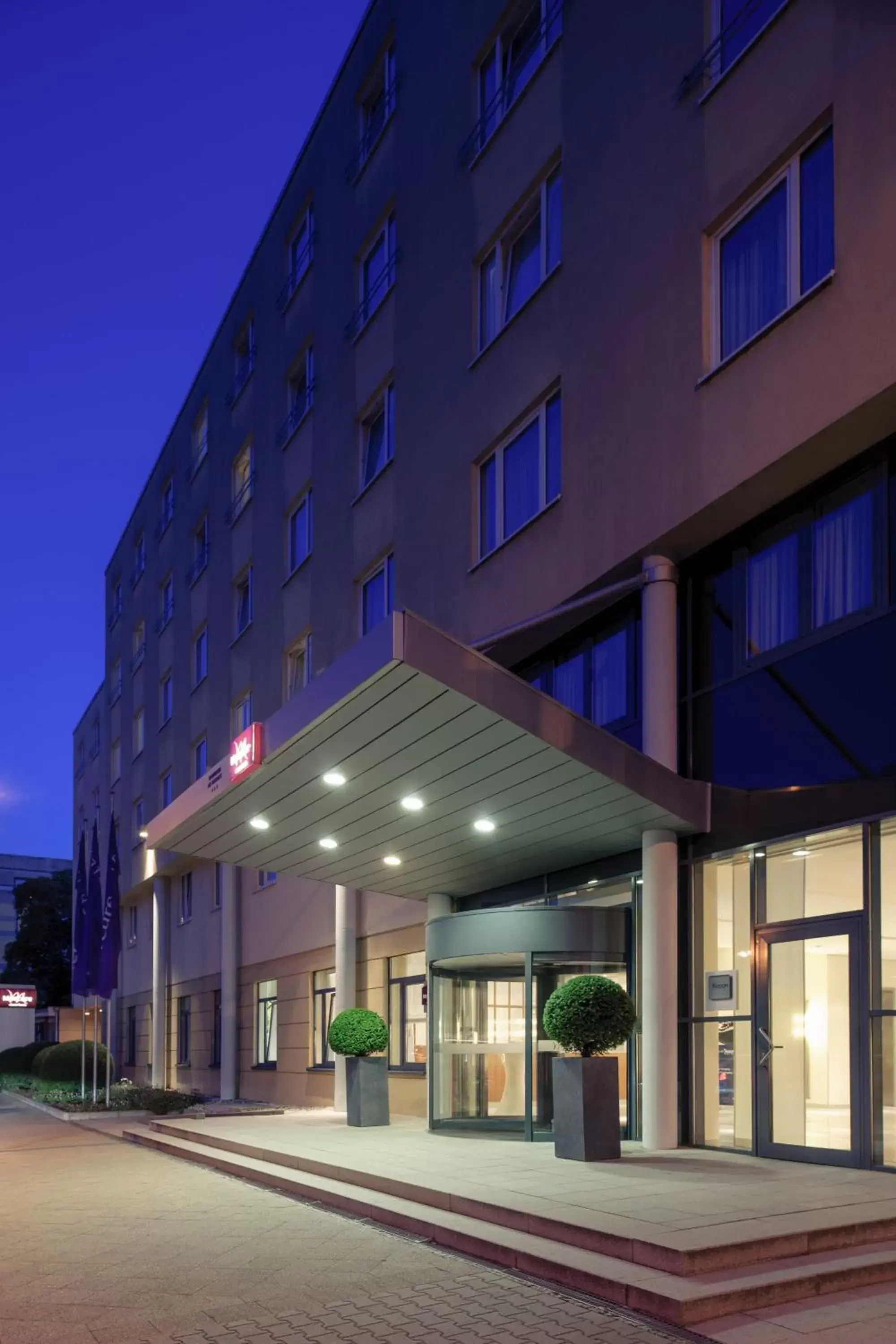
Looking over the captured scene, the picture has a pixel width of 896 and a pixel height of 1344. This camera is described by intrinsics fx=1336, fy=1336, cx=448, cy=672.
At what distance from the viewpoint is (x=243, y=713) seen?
30578 mm

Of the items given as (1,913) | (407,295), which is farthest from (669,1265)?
(1,913)

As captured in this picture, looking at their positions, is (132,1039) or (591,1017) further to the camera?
(132,1039)

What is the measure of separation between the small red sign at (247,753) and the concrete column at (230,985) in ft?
51.8

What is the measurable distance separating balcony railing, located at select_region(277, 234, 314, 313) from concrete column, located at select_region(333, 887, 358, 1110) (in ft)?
40.2

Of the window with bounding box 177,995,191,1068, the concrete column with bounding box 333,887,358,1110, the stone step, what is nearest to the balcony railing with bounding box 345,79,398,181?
the concrete column with bounding box 333,887,358,1110

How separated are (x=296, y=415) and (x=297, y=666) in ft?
16.6

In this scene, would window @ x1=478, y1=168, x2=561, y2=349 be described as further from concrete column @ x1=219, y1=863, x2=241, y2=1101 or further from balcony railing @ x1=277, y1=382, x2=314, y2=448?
concrete column @ x1=219, y1=863, x2=241, y2=1101

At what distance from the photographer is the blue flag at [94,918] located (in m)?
27.4

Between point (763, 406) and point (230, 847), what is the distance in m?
9.85

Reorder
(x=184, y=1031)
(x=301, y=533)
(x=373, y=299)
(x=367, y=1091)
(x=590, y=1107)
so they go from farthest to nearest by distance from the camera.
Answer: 1. (x=184, y=1031)
2. (x=301, y=533)
3. (x=373, y=299)
4. (x=367, y=1091)
5. (x=590, y=1107)

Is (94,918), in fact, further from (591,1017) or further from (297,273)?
(591,1017)

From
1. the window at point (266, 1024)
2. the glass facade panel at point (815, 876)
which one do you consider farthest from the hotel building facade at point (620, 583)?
the window at point (266, 1024)

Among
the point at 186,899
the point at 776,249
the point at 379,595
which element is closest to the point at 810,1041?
the point at 776,249

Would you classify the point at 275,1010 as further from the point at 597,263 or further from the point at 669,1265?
the point at 669,1265
